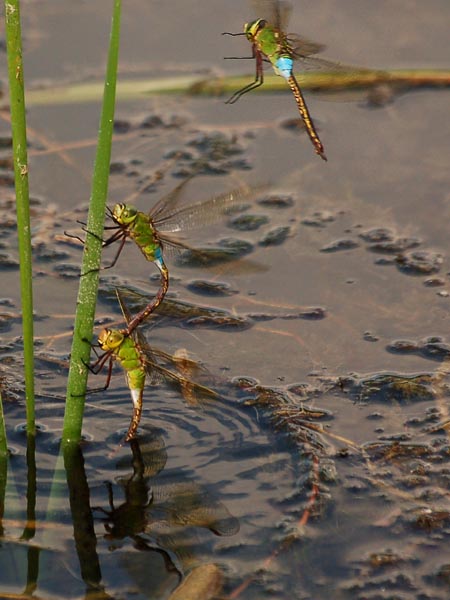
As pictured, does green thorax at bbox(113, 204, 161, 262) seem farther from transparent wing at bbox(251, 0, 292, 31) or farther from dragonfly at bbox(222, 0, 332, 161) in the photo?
transparent wing at bbox(251, 0, 292, 31)

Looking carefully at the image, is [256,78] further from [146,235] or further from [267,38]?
[146,235]

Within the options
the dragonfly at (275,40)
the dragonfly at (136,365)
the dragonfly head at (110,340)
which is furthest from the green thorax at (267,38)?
the dragonfly head at (110,340)

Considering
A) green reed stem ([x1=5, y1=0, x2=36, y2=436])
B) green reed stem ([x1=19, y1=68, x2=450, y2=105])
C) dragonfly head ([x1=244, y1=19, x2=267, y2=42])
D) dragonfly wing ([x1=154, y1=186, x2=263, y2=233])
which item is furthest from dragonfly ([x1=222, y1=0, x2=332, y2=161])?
green reed stem ([x1=19, y1=68, x2=450, y2=105])

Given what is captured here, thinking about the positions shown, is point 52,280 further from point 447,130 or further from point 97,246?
point 447,130

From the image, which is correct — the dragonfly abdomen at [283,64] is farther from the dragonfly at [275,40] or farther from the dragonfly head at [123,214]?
the dragonfly head at [123,214]

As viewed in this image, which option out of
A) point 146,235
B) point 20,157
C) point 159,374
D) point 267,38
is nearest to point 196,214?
point 146,235

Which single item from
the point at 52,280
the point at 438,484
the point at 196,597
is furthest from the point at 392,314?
the point at 196,597
